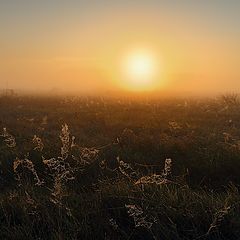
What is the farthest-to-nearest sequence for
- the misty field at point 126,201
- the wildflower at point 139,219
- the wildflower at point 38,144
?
the wildflower at point 38,144 → the misty field at point 126,201 → the wildflower at point 139,219

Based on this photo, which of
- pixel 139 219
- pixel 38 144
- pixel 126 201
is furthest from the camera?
pixel 38 144

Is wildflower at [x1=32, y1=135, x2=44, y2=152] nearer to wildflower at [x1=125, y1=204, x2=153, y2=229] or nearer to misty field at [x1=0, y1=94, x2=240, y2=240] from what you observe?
misty field at [x1=0, y1=94, x2=240, y2=240]

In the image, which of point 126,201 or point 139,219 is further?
point 126,201

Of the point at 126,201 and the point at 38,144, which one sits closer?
the point at 126,201

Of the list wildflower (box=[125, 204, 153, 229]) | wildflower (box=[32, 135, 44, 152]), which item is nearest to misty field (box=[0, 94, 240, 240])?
wildflower (box=[125, 204, 153, 229])

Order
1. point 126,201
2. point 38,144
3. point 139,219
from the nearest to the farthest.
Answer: point 139,219, point 126,201, point 38,144

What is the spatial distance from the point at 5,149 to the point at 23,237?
597 cm

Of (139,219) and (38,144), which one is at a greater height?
(38,144)

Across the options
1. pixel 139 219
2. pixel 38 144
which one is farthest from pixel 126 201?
pixel 38 144

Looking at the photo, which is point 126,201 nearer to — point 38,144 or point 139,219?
point 139,219

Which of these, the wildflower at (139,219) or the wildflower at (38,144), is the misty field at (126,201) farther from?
the wildflower at (38,144)

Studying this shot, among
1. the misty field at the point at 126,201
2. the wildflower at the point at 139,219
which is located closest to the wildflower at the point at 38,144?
the misty field at the point at 126,201

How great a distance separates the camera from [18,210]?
5.91 metres

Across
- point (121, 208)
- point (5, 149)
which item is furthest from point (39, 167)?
point (121, 208)
